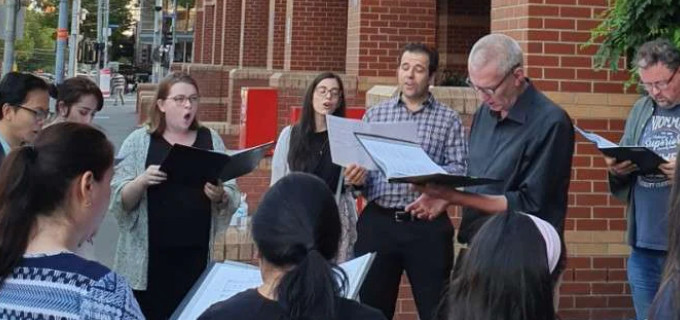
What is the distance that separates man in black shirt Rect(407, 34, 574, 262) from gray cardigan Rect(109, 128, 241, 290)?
137 centimetres

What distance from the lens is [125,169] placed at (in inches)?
195

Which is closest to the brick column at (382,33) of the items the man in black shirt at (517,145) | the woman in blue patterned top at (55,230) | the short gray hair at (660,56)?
the short gray hair at (660,56)

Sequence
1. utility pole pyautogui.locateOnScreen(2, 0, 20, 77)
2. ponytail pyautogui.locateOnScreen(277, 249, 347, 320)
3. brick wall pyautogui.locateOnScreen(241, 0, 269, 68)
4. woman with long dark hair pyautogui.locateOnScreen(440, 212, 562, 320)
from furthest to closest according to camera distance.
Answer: brick wall pyautogui.locateOnScreen(241, 0, 269, 68) < utility pole pyautogui.locateOnScreen(2, 0, 20, 77) < ponytail pyautogui.locateOnScreen(277, 249, 347, 320) < woman with long dark hair pyautogui.locateOnScreen(440, 212, 562, 320)

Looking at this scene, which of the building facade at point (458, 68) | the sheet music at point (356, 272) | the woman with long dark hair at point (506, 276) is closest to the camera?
the woman with long dark hair at point (506, 276)

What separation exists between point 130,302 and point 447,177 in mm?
1602

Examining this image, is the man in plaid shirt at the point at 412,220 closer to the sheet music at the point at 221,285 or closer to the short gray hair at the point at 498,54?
the short gray hair at the point at 498,54

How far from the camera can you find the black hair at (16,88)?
15.5 ft

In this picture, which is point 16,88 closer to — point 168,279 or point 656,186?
point 168,279

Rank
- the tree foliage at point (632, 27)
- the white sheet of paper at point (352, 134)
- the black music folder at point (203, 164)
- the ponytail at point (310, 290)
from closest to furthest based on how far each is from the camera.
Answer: the ponytail at point (310, 290) < the black music folder at point (203, 164) < the white sheet of paper at point (352, 134) < the tree foliage at point (632, 27)

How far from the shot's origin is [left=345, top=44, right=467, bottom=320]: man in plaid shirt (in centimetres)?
515

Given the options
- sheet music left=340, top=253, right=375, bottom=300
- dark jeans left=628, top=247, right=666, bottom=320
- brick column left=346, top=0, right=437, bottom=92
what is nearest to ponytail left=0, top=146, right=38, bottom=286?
sheet music left=340, top=253, right=375, bottom=300

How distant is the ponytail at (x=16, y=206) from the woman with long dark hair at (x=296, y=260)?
0.55 metres

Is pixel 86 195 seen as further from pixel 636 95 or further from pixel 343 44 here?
pixel 343 44

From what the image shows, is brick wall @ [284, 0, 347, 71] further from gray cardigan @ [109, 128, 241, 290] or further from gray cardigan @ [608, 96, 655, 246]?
gray cardigan @ [608, 96, 655, 246]
